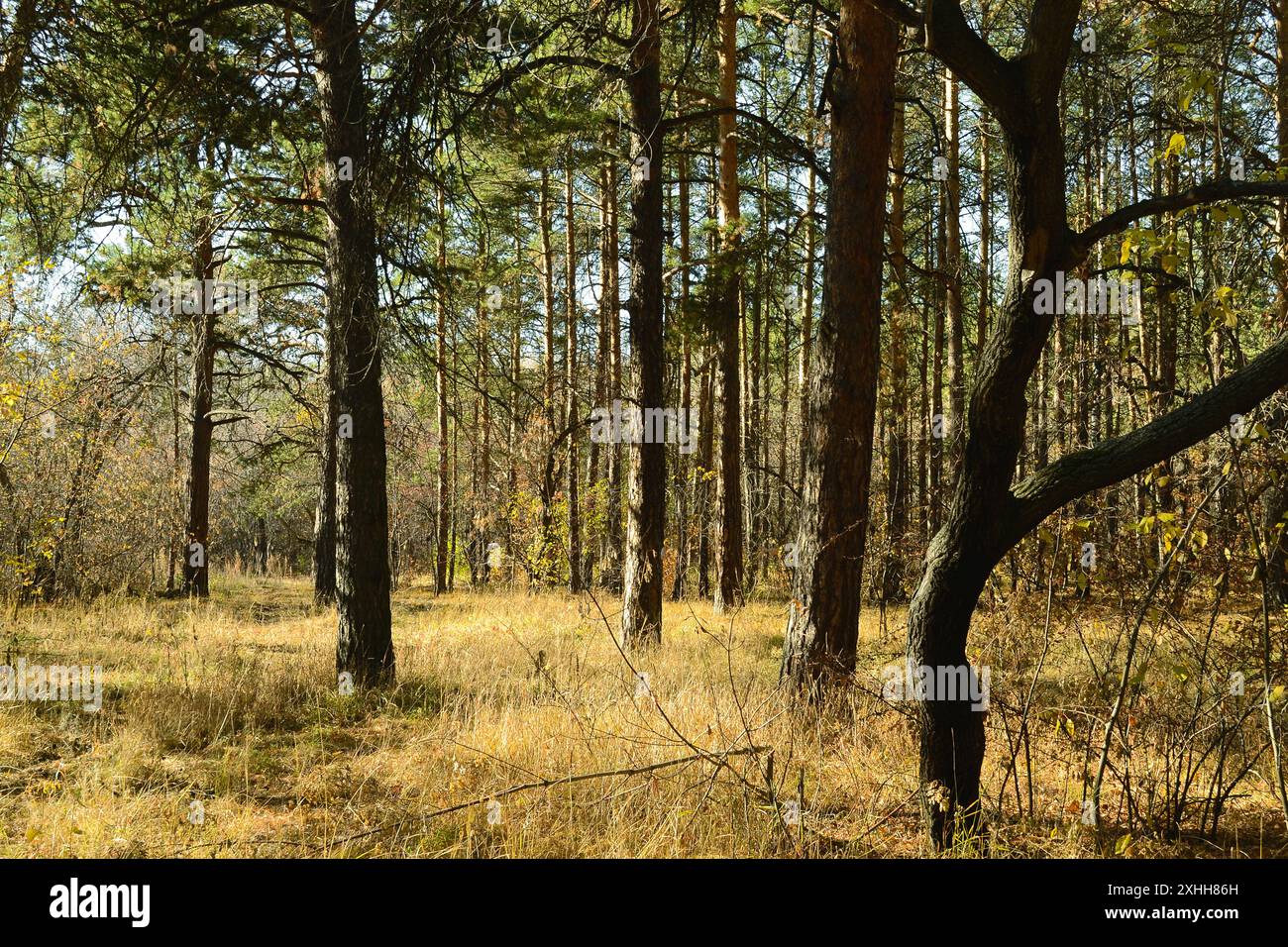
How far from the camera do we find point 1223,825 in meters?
3.75

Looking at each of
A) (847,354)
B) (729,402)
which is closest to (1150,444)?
(847,354)

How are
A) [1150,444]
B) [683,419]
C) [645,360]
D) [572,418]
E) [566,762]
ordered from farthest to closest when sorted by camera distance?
[683,419] < [572,418] < [645,360] < [566,762] < [1150,444]

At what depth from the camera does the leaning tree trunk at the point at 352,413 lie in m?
6.48

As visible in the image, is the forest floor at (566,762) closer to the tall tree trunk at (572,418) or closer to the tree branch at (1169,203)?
the tree branch at (1169,203)

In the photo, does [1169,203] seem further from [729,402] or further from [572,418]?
[572,418]

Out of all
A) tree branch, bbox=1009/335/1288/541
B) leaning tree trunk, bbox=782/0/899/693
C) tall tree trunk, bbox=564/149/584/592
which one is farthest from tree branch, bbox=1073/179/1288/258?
tall tree trunk, bbox=564/149/584/592

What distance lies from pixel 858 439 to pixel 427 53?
3566 millimetres

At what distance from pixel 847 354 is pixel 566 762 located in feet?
10.6

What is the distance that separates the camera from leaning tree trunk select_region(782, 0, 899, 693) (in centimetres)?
507

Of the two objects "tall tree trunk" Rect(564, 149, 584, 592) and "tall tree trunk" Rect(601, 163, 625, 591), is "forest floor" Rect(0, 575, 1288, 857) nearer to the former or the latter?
"tall tree trunk" Rect(564, 149, 584, 592)

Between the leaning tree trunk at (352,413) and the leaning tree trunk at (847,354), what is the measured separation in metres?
3.80

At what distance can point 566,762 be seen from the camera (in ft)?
14.0

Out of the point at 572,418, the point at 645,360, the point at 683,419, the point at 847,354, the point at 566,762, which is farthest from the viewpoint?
the point at 683,419
